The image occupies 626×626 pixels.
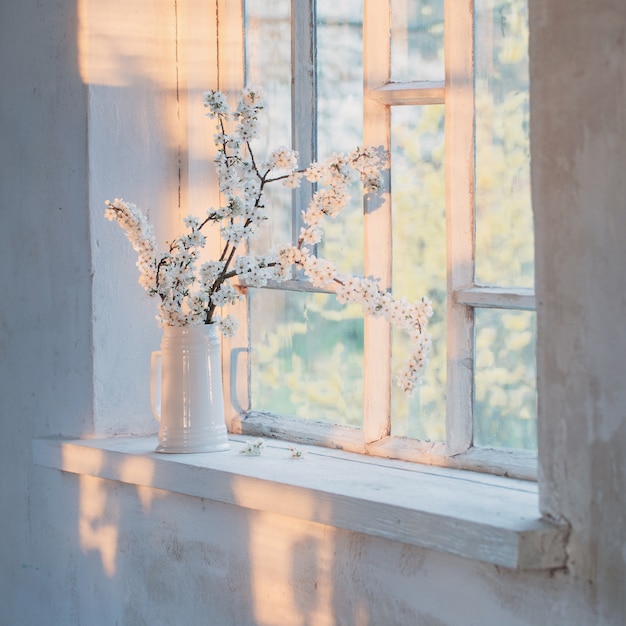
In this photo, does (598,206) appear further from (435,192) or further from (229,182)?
(229,182)

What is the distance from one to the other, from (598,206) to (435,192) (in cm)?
54

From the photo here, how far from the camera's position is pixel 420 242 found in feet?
6.33

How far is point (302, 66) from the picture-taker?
84.2 inches

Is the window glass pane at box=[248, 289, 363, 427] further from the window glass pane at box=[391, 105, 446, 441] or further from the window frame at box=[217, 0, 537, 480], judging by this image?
the window glass pane at box=[391, 105, 446, 441]

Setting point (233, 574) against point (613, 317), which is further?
point (233, 574)

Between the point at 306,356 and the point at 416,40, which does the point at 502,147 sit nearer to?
the point at 416,40

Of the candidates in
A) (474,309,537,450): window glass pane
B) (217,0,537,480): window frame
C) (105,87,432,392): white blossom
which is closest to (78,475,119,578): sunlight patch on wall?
(217,0,537,480): window frame

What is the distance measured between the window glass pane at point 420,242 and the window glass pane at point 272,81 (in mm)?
330

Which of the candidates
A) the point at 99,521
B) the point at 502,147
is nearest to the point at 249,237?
the point at 502,147

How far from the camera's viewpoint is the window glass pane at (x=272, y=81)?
2199mm

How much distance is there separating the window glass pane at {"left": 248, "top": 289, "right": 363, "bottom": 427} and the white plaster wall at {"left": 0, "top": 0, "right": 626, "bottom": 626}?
282mm

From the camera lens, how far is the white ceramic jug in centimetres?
208

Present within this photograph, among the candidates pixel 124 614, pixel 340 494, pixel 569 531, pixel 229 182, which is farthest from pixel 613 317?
pixel 124 614

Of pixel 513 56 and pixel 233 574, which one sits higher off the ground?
pixel 513 56
